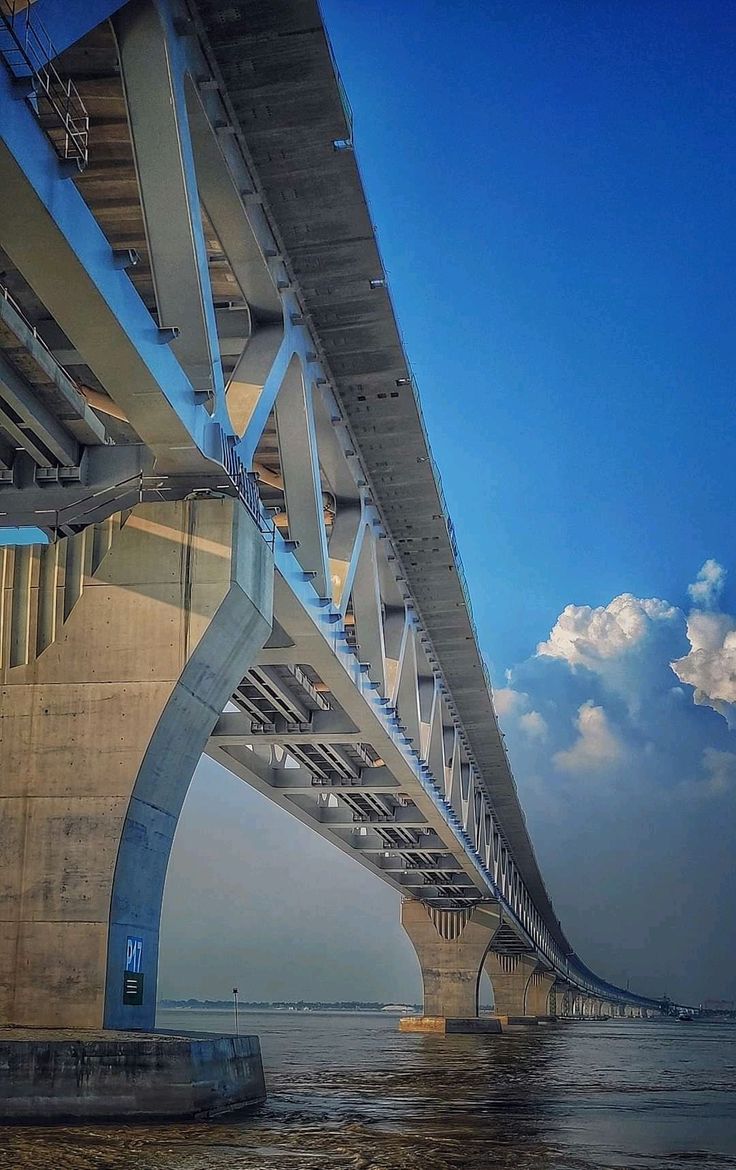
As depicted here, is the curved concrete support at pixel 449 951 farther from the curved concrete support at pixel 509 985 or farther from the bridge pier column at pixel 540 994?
the bridge pier column at pixel 540 994

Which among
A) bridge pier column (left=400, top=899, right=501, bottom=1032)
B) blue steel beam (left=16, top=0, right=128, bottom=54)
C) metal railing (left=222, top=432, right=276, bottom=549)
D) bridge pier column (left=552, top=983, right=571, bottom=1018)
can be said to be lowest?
bridge pier column (left=552, top=983, right=571, bottom=1018)

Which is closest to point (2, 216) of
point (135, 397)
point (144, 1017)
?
point (135, 397)

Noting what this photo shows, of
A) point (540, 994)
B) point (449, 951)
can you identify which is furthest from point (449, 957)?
point (540, 994)

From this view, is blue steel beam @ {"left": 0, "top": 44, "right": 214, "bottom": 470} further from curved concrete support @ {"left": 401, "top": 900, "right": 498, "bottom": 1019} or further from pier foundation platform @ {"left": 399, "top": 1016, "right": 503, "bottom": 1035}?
curved concrete support @ {"left": 401, "top": 900, "right": 498, "bottom": 1019}

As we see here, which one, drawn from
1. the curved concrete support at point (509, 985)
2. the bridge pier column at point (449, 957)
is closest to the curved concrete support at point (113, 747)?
the bridge pier column at point (449, 957)

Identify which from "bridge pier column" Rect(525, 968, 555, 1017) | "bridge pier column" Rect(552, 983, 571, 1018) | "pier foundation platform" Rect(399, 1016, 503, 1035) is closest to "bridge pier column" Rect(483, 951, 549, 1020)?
"bridge pier column" Rect(525, 968, 555, 1017)

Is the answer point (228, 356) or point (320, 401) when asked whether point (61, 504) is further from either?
point (320, 401)

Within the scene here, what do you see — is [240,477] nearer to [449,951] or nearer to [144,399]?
[144,399]
